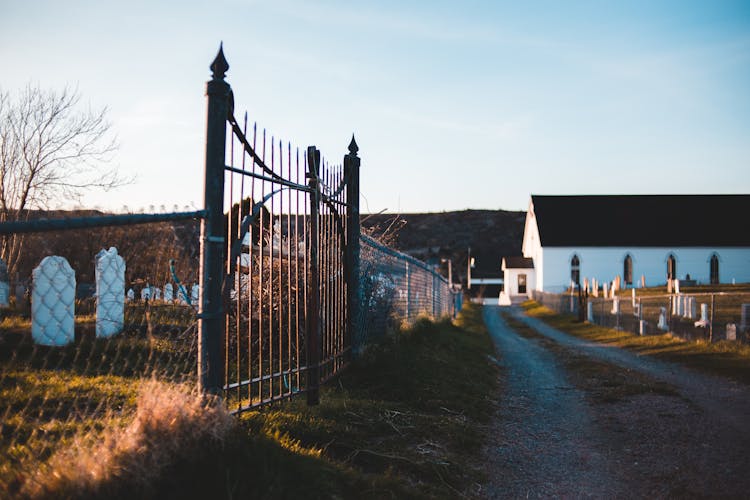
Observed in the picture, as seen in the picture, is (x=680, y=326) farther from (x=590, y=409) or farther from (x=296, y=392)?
(x=296, y=392)

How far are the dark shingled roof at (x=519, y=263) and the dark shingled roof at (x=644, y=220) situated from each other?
568 centimetres

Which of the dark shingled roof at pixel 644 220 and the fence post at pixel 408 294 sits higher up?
the dark shingled roof at pixel 644 220

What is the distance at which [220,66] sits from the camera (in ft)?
12.3

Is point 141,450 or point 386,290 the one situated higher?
point 386,290

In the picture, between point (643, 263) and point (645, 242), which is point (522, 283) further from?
point (645, 242)

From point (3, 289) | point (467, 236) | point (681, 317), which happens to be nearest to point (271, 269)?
point (3, 289)

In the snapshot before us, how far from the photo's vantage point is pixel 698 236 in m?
57.3

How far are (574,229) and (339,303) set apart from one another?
56594 mm

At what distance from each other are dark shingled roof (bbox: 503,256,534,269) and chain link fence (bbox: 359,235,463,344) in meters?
50.3

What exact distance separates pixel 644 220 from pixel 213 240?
208ft

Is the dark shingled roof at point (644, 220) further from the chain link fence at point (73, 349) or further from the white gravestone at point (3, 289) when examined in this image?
the white gravestone at point (3, 289)

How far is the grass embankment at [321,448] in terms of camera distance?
2.70m

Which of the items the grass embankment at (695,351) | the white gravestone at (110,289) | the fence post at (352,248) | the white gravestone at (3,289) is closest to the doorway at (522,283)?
the grass embankment at (695,351)

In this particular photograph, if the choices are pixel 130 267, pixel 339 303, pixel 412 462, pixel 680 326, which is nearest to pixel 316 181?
pixel 339 303
